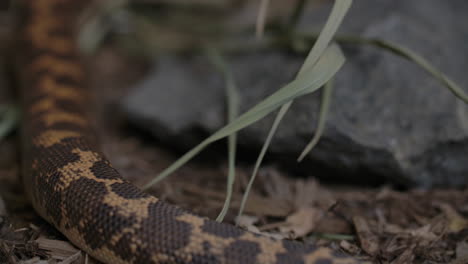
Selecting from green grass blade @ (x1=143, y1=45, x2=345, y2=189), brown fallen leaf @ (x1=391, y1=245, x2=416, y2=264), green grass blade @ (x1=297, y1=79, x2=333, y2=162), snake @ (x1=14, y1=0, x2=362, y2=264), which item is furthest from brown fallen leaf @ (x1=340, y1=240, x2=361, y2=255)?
green grass blade @ (x1=143, y1=45, x2=345, y2=189)

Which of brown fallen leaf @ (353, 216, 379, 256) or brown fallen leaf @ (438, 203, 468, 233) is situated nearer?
brown fallen leaf @ (353, 216, 379, 256)

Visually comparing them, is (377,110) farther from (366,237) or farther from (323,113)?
(366,237)

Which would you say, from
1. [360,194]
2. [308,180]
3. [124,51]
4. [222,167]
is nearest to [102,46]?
[124,51]

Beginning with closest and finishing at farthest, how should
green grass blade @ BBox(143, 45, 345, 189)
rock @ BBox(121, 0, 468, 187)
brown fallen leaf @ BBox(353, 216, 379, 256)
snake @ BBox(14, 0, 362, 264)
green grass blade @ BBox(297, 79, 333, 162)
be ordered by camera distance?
snake @ BBox(14, 0, 362, 264)
green grass blade @ BBox(143, 45, 345, 189)
brown fallen leaf @ BBox(353, 216, 379, 256)
green grass blade @ BBox(297, 79, 333, 162)
rock @ BBox(121, 0, 468, 187)

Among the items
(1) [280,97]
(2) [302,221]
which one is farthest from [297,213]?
(1) [280,97]

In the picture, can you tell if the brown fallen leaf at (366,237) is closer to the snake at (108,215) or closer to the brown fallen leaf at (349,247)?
the brown fallen leaf at (349,247)

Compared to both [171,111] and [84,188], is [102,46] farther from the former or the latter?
[84,188]

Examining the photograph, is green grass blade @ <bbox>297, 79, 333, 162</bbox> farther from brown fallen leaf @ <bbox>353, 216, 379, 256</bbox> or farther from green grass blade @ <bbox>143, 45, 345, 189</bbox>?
brown fallen leaf @ <bbox>353, 216, 379, 256</bbox>
